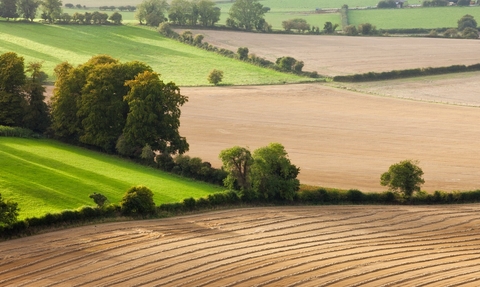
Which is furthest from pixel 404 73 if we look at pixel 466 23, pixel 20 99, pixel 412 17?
pixel 20 99

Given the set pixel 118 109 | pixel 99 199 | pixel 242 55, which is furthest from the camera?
pixel 242 55

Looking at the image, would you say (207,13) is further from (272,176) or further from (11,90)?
(272,176)

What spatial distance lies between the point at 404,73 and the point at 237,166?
231ft

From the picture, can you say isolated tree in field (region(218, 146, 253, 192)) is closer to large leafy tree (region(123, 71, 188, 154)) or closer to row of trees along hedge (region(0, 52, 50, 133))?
large leafy tree (region(123, 71, 188, 154))

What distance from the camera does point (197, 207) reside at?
2176 inches

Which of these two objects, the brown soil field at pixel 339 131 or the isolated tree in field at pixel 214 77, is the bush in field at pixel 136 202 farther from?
the isolated tree in field at pixel 214 77

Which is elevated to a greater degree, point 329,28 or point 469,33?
point 469,33

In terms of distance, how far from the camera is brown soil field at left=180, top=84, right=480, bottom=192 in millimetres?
68438

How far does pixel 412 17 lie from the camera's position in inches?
7047

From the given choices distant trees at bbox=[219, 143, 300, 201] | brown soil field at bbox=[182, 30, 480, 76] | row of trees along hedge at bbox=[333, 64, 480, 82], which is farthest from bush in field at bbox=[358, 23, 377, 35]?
distant trees at bbox=[219, 143, 300, 201]

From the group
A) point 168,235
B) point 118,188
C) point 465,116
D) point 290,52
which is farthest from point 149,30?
point 168,235

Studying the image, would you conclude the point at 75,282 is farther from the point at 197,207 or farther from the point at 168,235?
the point at 197,207

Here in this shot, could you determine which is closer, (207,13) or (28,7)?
(28,7)

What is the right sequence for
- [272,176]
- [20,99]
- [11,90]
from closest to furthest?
[272,176]
[20,99]
[11,90]
